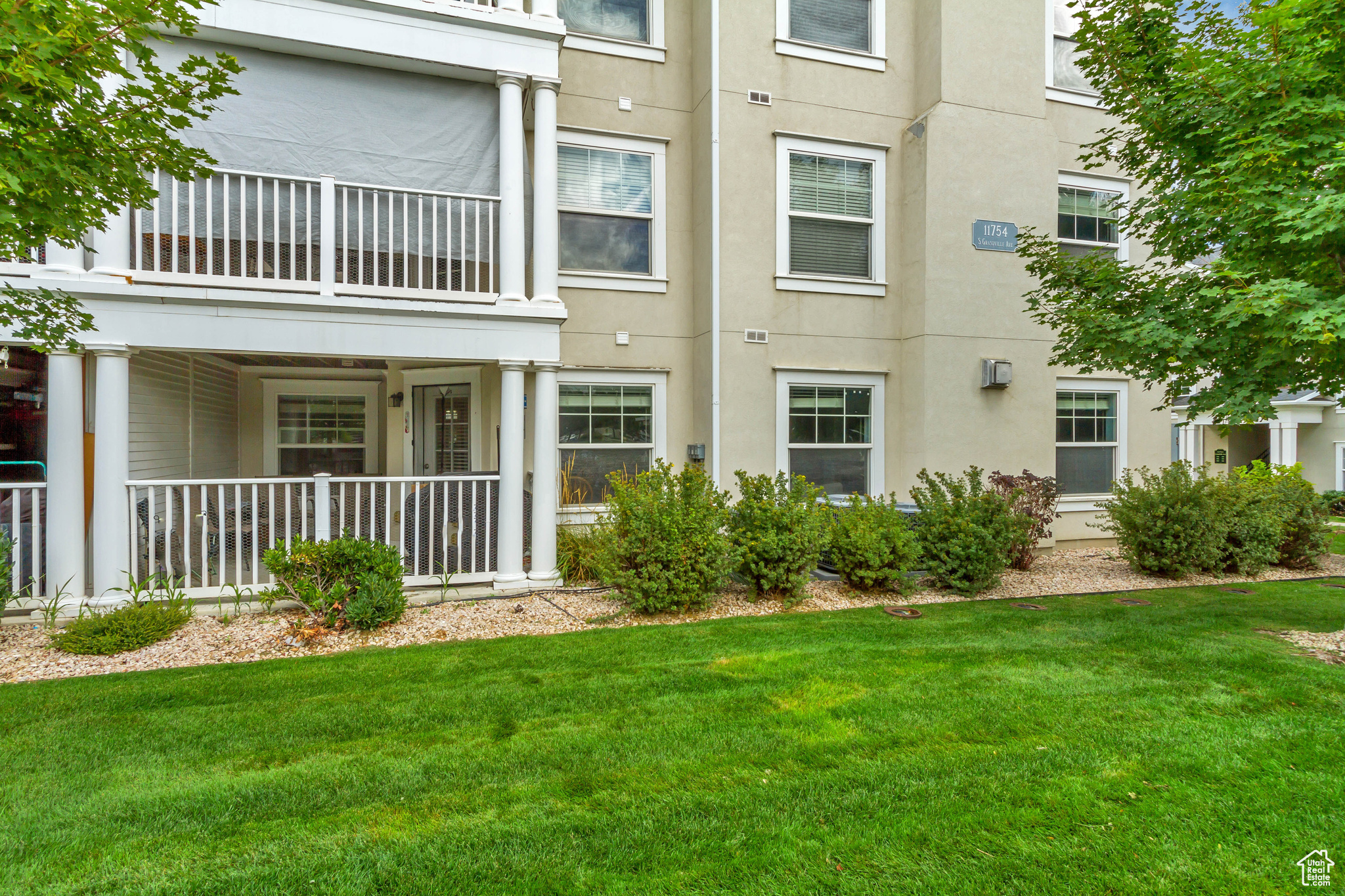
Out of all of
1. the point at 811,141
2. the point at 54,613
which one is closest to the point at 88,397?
the point at 54,613

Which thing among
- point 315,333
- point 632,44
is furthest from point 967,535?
point 632,44

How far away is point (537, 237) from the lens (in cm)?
649

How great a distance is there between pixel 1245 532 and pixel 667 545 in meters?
6.99

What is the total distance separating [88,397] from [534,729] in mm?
5389

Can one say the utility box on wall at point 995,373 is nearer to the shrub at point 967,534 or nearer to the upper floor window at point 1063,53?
the shrub at point 967,534

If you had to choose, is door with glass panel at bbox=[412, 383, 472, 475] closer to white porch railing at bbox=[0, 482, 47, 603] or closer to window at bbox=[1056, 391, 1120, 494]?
white porch railing at bbox=[0, 482, 47, 603]

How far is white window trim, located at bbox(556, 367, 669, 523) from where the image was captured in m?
7.67

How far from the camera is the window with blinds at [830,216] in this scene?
8.23 metres

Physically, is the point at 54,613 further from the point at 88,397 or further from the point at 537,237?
the point at 537,237

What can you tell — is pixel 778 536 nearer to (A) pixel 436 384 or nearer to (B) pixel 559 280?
(B) pixel 559 280

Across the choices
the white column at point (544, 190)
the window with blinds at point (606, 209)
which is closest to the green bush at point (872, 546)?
the white column at point (544, 190)

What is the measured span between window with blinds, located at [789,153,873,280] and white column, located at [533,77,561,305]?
3.11 meters

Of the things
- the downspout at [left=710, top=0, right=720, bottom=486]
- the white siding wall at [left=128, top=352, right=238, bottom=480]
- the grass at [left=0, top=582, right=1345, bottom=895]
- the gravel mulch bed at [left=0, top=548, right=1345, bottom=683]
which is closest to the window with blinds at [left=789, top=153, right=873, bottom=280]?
the downspout at [left=710, top=0, right=720, bottom=486]

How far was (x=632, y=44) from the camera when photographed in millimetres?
7945
